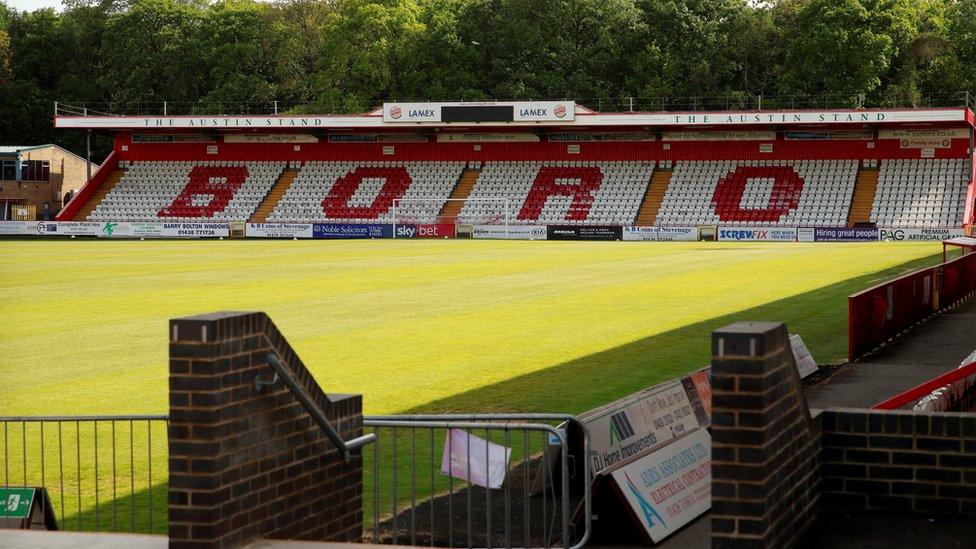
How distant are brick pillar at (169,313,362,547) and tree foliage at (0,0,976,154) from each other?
250 ft

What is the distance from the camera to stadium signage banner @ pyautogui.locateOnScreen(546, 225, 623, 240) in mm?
65125

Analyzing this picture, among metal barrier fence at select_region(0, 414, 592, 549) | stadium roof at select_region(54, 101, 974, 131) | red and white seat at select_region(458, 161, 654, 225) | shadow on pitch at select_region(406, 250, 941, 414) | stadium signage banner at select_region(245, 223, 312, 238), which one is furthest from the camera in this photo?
red and white seat at select_region(458, 161, 654, 225)

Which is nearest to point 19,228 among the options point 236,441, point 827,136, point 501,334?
point 827,136

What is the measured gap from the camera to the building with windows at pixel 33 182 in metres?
81.0

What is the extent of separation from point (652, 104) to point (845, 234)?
98.5 ft

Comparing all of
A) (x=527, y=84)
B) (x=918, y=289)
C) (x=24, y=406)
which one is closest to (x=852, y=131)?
(x=527, y=84)

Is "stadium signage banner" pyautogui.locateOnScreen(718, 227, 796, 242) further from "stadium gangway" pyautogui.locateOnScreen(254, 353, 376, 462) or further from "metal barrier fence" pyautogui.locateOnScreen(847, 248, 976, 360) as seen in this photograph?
"stadium gangway" pyautogui.locateOnScreen(254, 353, 376, 462)

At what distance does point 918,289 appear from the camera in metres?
25.1

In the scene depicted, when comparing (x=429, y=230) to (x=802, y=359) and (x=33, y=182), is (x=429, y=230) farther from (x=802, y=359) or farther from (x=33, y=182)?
(x=802, y=359)

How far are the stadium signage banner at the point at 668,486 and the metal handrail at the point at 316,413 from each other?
2.10 m

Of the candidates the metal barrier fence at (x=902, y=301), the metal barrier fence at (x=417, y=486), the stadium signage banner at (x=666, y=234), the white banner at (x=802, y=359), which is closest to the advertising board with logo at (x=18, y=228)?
the stadium signage banner at (x=666, y=234)

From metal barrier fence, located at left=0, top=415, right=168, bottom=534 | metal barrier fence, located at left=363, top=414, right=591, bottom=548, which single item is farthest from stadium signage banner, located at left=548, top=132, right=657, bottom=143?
metal barrier fence, located at left=363, top=414, right=591, bottom=548

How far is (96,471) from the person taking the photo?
10.5 m

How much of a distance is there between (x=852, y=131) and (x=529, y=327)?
167ft
